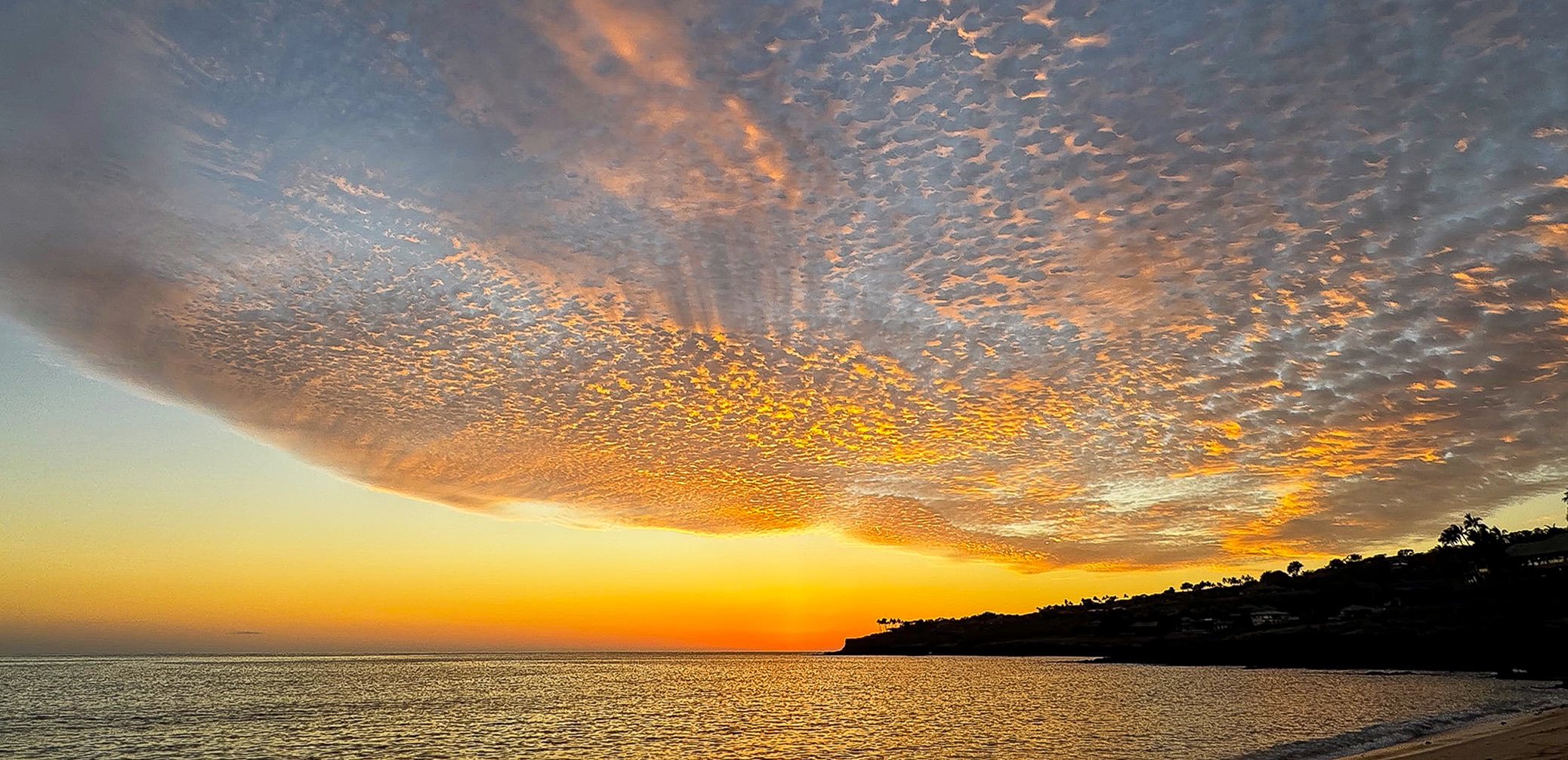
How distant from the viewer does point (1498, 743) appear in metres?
30.8

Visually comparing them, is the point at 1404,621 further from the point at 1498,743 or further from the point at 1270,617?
the point at 1498,743

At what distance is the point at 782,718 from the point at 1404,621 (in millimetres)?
97626

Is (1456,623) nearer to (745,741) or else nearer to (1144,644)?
(1144,644)

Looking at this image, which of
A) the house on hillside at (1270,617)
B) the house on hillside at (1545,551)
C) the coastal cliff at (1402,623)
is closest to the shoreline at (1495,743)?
the coastal cliff at (1402,623)

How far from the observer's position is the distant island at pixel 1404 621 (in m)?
94.9

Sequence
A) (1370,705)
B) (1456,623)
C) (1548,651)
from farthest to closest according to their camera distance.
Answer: (1456,623)
(1548,651)
(1370,705)

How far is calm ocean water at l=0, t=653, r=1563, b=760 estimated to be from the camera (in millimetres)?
46031

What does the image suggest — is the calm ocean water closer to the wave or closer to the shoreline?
the wave

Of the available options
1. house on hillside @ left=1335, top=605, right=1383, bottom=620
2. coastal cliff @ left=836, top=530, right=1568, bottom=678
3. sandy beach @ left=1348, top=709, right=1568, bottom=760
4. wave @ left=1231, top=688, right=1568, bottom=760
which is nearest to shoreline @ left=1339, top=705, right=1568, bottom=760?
Answer: sandy beach @ left=1348, top=709, right=1568, bottom=760

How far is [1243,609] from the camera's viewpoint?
16012 centimetres

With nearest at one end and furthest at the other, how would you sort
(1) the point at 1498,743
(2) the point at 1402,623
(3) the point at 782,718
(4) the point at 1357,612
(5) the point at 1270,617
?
(1) the point at 1498,743 < (3) the point at 782,718 < (2) the point at 1402,623 < (4) the point at 1357,612 < (5) the point at 1270,617

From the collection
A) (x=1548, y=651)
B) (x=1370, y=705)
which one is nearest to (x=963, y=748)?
(x=1370, y=705)

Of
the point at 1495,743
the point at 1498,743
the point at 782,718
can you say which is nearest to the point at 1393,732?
the point at 1495,743

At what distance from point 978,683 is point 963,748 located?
7144cm
